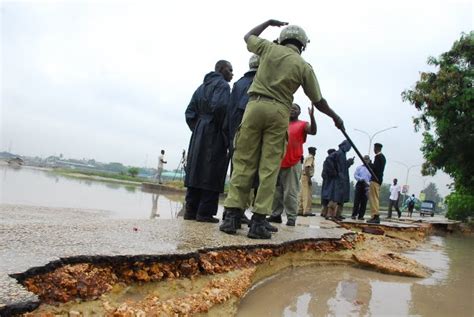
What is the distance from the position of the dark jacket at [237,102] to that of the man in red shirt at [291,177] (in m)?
1.33

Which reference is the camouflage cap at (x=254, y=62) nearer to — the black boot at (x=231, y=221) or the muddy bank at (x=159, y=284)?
the black boot at (x=231, y=221)

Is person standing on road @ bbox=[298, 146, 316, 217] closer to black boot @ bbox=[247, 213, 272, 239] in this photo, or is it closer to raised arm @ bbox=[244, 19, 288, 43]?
black boot @ bbox=[247, 213, 272, 239]

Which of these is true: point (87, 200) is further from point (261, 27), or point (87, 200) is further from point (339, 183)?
point (261, 27)

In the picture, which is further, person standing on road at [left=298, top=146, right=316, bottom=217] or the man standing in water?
person standing on road at [left=298, top=146, right=316, bottom=217]

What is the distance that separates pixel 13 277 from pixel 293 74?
8.26 ft

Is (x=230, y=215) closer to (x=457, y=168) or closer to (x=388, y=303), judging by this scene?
(x=388, y=303)

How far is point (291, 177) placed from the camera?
562 centimetres

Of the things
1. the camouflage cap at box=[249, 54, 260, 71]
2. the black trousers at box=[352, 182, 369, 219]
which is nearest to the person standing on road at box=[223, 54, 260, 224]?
the camouflage cap at box=[249, 54, 260, 71]

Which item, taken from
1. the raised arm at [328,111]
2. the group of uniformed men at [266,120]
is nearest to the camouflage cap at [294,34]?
the group of uniformed men at [266,120]

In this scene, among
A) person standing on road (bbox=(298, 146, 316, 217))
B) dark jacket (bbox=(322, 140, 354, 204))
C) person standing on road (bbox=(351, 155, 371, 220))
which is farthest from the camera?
person standing on road (bbox=(351, 155, 371, 220))

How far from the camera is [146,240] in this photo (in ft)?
9.06

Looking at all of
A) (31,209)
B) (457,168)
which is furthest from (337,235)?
(457,168)

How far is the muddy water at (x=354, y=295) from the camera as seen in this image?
2.54m

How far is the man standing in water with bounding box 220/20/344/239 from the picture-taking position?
11.3 ft
